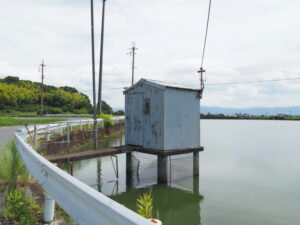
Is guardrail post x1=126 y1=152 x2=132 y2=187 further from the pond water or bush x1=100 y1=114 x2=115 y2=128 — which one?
bush x1=100 y1=114 x2=115 y2=128

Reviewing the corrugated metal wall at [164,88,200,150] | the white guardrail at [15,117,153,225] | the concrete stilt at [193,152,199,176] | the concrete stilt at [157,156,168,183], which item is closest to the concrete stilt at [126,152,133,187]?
the concrete stilt at [157,156,168,183]

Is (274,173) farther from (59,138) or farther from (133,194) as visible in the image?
(59,138)

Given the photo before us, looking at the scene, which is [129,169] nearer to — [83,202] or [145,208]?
[145,208]

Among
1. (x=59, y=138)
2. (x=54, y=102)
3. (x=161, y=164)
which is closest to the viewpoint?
(x=161, y=164)

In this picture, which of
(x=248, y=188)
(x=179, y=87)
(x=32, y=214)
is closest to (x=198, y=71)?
(x=179, y=87)

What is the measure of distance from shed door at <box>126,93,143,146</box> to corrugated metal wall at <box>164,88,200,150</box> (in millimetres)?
1461

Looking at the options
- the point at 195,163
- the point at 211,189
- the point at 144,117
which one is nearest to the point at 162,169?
the point at 195,163

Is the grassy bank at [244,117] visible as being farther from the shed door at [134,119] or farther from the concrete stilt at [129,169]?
the shed door at [134,119]

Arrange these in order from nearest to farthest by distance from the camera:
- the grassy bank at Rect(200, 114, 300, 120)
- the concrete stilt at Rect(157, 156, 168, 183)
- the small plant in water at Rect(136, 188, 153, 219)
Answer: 1. the small plant in water at Rect(136, 188, 153, 219)
2. the concrete stilt at Rect(157, 156, 168, 183)
3. the grassy bank at Rect(200, 114, 300, 120)

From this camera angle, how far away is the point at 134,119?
13188 mm

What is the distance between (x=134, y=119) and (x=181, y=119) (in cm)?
223

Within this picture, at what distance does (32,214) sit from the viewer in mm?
5324

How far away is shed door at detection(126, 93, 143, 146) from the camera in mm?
12859

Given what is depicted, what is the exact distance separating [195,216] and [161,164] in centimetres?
340
